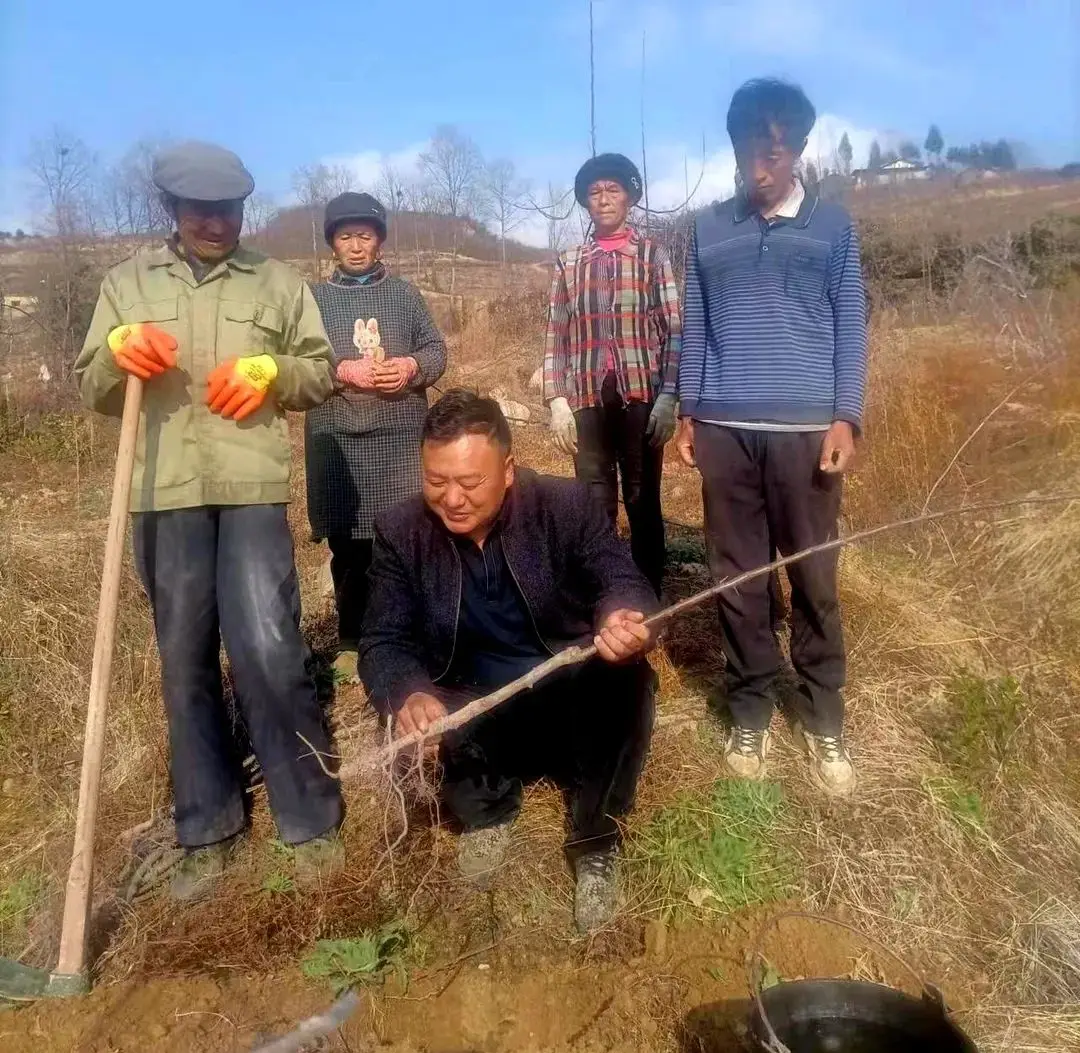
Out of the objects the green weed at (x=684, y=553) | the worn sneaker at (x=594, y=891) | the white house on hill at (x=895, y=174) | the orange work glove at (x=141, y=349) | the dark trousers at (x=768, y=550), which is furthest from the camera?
the white house on hill at (x=895, y=174)

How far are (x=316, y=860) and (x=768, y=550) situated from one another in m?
1.70

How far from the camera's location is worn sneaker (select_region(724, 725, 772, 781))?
289cm

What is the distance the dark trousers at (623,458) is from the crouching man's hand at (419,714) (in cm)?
158

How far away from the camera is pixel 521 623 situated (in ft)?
8.08

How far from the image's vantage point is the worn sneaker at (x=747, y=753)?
2891 mm

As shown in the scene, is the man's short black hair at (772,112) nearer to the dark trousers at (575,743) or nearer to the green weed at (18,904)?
the dark trousers at (575,743)

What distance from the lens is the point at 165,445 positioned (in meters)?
2.45

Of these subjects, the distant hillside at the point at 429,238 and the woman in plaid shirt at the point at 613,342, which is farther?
the distant hillside at the point at 429,238

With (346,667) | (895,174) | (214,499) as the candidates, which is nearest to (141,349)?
(214,499)

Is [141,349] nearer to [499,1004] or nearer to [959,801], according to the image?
[499,1004]

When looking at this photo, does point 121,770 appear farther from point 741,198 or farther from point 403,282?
point 741,198

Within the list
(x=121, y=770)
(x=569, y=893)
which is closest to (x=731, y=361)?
(x=569, y=893)

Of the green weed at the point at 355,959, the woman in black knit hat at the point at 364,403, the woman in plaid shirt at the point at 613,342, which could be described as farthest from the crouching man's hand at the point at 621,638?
the woman in black knit hat at the point at 364,403

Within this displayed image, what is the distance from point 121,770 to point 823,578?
260 cm
